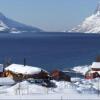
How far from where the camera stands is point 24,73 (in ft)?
155

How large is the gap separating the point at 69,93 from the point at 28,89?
11.7 ft

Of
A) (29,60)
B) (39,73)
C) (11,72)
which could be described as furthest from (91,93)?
(29,60)

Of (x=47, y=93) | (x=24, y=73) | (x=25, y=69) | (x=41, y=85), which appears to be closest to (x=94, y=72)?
(x=25, y=69)

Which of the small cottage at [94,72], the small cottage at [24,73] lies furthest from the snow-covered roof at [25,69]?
the small cottage at [94,72]

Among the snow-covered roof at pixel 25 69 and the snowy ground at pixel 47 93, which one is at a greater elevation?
the snow-covered roof at pixel 25 69

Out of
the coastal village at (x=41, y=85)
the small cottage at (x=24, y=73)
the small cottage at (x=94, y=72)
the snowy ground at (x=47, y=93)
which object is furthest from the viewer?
the small cottage at (x=94, y=72)

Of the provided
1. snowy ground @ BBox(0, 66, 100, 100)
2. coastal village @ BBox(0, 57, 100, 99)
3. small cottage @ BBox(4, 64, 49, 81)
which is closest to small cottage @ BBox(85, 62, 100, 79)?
coastal village @ BBox(0, 57, 100, 99)

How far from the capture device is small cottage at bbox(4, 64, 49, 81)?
4584 cm

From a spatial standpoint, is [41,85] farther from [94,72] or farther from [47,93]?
[94,72]

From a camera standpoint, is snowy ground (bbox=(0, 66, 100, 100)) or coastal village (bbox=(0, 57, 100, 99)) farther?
coastal village (bbox=(0, 57, 100, 99))

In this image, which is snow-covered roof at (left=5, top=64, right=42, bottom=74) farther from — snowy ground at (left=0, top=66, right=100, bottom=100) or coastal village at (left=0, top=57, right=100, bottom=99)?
snowy ground at (left=0, top=66, right=100, bottom=100)

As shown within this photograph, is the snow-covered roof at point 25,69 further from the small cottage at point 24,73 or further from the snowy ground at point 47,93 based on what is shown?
the snowy ground at point 47,93

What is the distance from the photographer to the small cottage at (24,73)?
150ft

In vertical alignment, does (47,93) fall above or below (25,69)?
below
